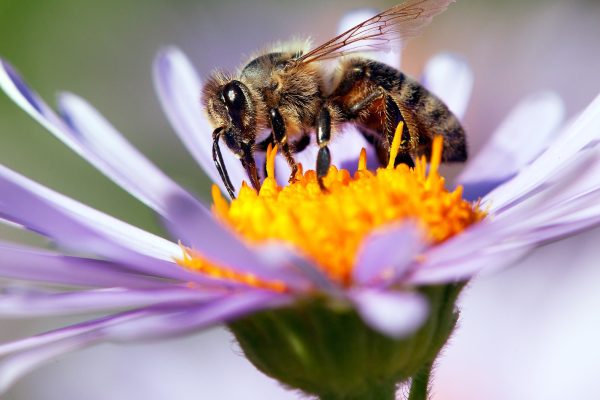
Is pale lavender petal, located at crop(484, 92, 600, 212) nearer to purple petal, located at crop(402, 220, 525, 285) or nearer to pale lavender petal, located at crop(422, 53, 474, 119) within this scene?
pale lavender petal, located at crop(422, 53, 474, 119)

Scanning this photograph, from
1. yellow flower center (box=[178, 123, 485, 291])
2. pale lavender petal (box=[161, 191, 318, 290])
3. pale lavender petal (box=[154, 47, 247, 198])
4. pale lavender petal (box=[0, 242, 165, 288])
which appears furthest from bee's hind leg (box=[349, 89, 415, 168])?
pale lavender petal (box=[161, 191, 318, 290])

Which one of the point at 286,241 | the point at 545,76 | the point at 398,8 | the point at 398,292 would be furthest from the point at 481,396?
the point at 545,76

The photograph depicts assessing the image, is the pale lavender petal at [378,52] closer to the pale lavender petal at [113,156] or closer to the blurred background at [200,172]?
the pale lavender petal at [113,156]

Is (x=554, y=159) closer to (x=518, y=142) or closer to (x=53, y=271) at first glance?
(x=518, y=142)

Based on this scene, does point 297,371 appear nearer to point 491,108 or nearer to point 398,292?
point 398,292

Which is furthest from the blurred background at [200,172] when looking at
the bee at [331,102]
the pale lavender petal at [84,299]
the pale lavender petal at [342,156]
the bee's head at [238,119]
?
the pale lavender petal at [84,299]

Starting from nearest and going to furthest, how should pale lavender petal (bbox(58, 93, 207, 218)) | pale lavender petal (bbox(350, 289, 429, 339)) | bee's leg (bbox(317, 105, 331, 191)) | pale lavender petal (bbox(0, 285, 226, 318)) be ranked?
1. pale lavender petal (bbox(350, 289, 429, 339))
2. pale lavender petal (bbox(0, 285, 226, 318))
3. bee's leg (bbox(317, 105, 331, 191))
4. pale lavender petal (bbox(58, 93, 207, 218))

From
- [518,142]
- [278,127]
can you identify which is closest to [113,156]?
[278,127]

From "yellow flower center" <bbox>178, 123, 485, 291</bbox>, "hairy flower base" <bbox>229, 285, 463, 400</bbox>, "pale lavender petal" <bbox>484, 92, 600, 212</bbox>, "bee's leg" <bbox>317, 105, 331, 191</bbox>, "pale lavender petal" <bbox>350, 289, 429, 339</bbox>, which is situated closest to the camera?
"pale lavender petal" <bbox>350, 289, 429, 339</bbox>
